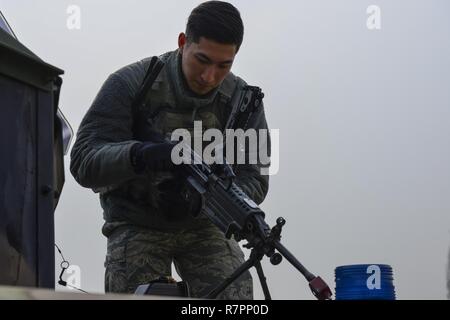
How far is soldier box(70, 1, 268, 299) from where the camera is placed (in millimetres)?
4086

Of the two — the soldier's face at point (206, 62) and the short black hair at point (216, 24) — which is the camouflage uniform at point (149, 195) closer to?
the soldier's face at point (206, 62)

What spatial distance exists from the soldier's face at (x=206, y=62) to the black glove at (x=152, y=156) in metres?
0.49

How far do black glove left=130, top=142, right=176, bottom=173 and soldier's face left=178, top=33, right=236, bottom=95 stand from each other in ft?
1.61

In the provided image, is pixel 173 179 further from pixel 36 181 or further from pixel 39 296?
pixel 39 296

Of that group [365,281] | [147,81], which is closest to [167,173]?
[147,81]

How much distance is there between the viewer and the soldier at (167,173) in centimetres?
409

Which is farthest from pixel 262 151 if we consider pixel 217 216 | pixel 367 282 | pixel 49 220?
pixel 49 220

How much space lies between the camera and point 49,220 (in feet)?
10.9

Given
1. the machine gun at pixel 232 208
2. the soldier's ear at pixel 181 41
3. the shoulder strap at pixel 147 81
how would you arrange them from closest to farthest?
the machine gun at pixel 232 208 < the shoulder strap at pixel 147 81 < the soldier's ear at pixel 181 41

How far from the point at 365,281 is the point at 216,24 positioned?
1331 millimetres

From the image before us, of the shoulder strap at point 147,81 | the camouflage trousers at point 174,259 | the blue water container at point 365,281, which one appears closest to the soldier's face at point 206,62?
the shoulder strap at point 147,81

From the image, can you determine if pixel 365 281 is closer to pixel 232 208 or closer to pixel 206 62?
pixel 232 208

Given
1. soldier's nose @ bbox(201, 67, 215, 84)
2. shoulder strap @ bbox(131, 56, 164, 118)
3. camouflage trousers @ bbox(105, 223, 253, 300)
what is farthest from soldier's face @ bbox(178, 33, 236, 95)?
camouflage trousers @ bbox(105, 223, 253, 300)

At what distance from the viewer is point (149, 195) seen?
412 centimetres
